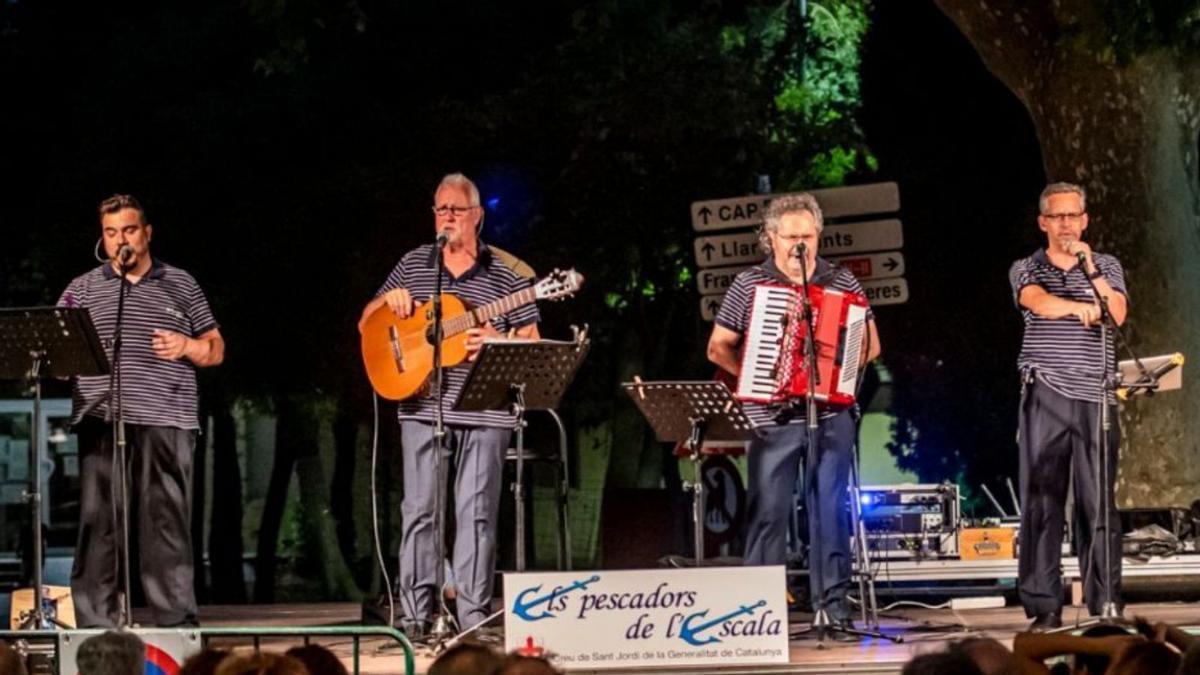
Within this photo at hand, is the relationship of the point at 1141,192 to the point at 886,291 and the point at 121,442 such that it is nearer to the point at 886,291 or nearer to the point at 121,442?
the point at 886,291

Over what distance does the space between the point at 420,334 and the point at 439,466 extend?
0.65 m

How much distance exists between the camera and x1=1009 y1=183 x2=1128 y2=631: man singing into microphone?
9711 mm

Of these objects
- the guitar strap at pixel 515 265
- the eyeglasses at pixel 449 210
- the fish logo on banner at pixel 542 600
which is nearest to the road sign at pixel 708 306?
the guitar strap at pixel 515 265

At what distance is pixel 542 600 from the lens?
28.0 feet

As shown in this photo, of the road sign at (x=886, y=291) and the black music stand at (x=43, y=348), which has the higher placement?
the road sign at (x=886, y=291)

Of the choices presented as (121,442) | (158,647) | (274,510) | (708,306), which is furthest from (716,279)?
(274,510)

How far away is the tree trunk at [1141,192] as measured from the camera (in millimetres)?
13414

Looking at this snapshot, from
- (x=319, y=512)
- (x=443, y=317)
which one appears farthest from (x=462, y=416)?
(x=319, y=512)

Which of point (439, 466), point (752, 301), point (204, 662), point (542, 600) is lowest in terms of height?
point (542, 600)

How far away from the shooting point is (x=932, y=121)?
22.3 metres

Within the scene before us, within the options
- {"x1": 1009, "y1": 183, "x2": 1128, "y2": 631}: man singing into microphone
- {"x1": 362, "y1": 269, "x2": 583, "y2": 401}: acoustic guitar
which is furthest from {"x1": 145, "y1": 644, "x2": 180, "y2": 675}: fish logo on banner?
{"x1": 1009, "y1": 183, "x2": 1128, "y2": 631}: man singing into microphone

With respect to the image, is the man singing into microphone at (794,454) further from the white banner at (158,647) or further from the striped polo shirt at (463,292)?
the white banner at (158,647)

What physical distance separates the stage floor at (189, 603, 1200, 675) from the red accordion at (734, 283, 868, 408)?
45.4 inches

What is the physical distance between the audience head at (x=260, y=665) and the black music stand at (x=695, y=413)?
4.58 m
